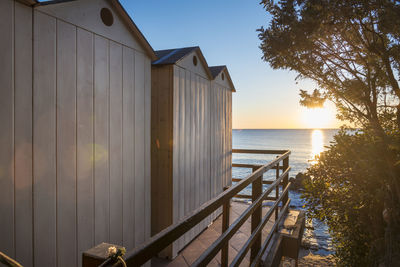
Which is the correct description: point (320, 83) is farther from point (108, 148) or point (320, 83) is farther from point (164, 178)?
point (108, 148)

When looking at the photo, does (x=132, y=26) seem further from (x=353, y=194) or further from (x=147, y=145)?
(x=353, y=194)

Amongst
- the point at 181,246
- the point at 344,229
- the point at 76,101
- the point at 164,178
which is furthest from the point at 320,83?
the point at 76,101

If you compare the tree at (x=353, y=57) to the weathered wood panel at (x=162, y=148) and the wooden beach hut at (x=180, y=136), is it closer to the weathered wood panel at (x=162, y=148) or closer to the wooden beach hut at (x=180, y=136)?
the wooden beach hut at (x=180, y=136)

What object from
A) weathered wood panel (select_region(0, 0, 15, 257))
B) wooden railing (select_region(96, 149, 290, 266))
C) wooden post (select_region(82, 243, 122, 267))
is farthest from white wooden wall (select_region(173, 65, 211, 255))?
wooden post (select_region(82, 243, 122, 267))

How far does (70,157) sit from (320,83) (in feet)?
14.4

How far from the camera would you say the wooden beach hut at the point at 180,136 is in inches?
145

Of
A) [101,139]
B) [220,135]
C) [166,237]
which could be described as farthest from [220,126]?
[166,237]

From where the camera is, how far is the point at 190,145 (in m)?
4.24

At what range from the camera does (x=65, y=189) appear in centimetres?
209

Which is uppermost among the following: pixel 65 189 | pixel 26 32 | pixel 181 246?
pixel 26 32

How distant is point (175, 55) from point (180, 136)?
1.38 metres

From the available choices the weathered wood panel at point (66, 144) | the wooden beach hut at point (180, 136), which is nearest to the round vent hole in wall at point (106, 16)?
the weathered wood panel at point (66, 144)

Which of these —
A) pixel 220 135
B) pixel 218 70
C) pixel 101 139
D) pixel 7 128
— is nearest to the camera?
pixel 7 128

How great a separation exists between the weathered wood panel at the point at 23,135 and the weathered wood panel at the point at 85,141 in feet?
1.40
